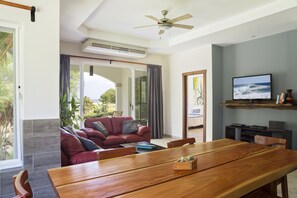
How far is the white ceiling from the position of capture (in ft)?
11.6

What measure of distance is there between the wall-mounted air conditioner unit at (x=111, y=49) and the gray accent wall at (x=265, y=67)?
245cm

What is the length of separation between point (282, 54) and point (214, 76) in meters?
1.59

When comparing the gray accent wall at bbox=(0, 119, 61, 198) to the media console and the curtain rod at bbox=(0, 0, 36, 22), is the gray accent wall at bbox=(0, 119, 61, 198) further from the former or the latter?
the media console

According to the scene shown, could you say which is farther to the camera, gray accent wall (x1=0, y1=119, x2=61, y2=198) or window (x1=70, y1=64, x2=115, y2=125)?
window (x1=70, y1=64, x2=115, y2=125)

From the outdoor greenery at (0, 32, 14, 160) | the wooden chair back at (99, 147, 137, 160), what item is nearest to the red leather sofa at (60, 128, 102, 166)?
the outdoor greenery at (0, 32, 14, 160)

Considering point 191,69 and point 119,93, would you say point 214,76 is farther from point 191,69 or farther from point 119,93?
point 119,93

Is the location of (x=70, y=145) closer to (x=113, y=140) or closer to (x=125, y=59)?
(x=113, y=140)

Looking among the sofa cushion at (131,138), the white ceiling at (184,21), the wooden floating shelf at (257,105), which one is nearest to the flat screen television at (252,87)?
the wooden floating shelf at (257,105)

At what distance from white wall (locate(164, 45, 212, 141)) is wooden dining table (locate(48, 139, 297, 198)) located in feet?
12.7

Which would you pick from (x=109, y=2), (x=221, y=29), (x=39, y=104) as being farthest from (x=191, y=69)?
(x=39, y=104)

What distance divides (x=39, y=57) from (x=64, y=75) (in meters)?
2.76

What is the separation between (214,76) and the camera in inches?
219

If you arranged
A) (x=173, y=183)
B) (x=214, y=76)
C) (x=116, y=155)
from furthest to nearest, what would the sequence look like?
(x=214, y=76), (x=116, y=155), (x=173, y=183)

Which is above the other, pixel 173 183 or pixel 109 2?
pixel 109 2
